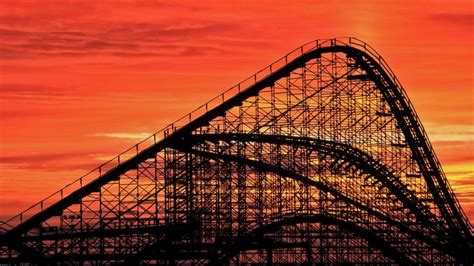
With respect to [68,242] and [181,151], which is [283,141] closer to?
[181,151]

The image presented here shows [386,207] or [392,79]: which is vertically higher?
[392,79]

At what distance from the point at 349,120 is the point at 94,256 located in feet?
49.6

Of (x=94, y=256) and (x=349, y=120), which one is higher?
(x=349, y=120)

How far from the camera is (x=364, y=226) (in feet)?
196

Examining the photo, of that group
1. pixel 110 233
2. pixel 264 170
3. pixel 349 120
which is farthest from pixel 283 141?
pixel 110 233

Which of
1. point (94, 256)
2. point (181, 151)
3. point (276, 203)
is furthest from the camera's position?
point (276, 203)

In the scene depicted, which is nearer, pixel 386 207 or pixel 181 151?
pixel 181 151

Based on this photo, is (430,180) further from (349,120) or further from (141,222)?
(141,222)

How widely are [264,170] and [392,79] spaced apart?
7311mm

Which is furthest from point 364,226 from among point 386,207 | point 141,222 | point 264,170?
point 141,222

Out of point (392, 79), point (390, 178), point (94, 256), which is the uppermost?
point (392, 79)

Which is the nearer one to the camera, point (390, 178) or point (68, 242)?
point (68, 242)

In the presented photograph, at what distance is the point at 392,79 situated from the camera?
57.8m

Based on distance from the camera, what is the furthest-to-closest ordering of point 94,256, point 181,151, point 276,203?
point 276,203
point 181,151
point 94,256
